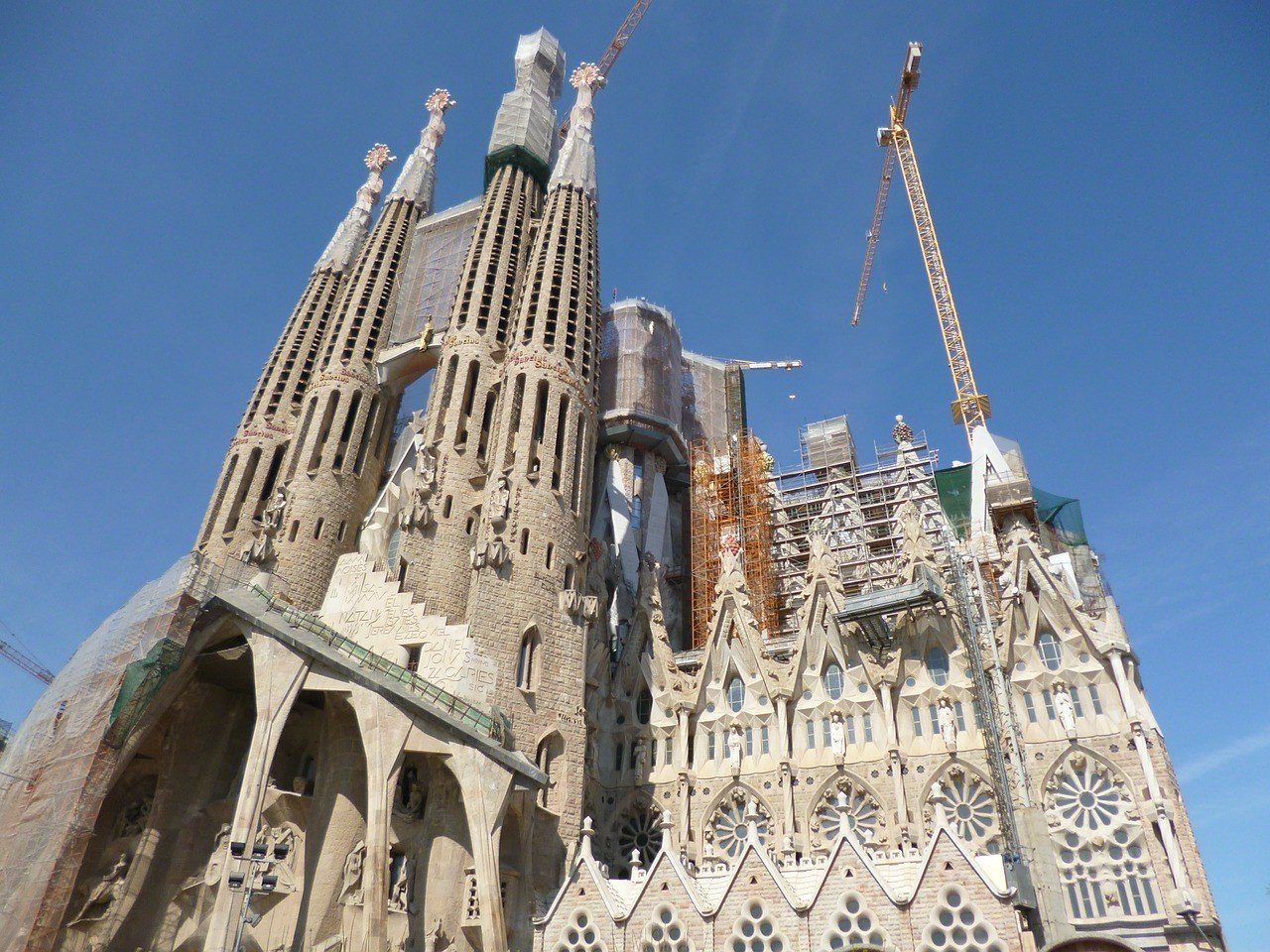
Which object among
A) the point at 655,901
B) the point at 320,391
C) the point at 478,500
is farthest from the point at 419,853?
the point at 320,391

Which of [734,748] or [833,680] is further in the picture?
[833,680]

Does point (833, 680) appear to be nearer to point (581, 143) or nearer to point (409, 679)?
point (409, 679)

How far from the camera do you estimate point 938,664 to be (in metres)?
28.7

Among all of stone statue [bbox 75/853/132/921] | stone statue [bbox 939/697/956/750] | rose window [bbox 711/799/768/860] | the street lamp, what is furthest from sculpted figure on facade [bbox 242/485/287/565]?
stone statue [bbox 939/697/956/750]

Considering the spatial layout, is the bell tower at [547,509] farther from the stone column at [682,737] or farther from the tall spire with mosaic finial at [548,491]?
Result: the stone column at [682,737]

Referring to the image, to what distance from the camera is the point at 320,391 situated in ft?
121

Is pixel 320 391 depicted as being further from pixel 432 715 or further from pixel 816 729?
pixel 816 729

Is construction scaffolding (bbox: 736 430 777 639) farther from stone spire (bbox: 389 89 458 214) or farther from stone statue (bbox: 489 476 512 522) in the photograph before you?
stone spire (bbox: 389 89 458 214)

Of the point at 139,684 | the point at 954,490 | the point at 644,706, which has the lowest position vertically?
the point at 139,684

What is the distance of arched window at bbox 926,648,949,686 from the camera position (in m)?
28.3

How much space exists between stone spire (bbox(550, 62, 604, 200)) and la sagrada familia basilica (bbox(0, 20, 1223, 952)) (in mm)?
277

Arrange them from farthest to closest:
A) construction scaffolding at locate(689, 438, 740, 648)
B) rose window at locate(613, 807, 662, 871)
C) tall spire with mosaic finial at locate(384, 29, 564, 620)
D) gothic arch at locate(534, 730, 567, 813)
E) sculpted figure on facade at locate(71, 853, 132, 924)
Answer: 1. construction scaffolding at locate(689, 438, 740, 648)
2. tall spire with mosaic finial at locate(384, 29, 564, 620)
3. rose window at locate(613, 807, 662, 871)
4. gothic arch at locate(534, 730, 567, 813)
5. sculpted figure on facade at locate(71, 853, 132, 924)

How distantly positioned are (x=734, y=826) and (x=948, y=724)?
7190mm

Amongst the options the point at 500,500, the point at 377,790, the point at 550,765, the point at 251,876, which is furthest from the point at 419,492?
the point at 251,876
